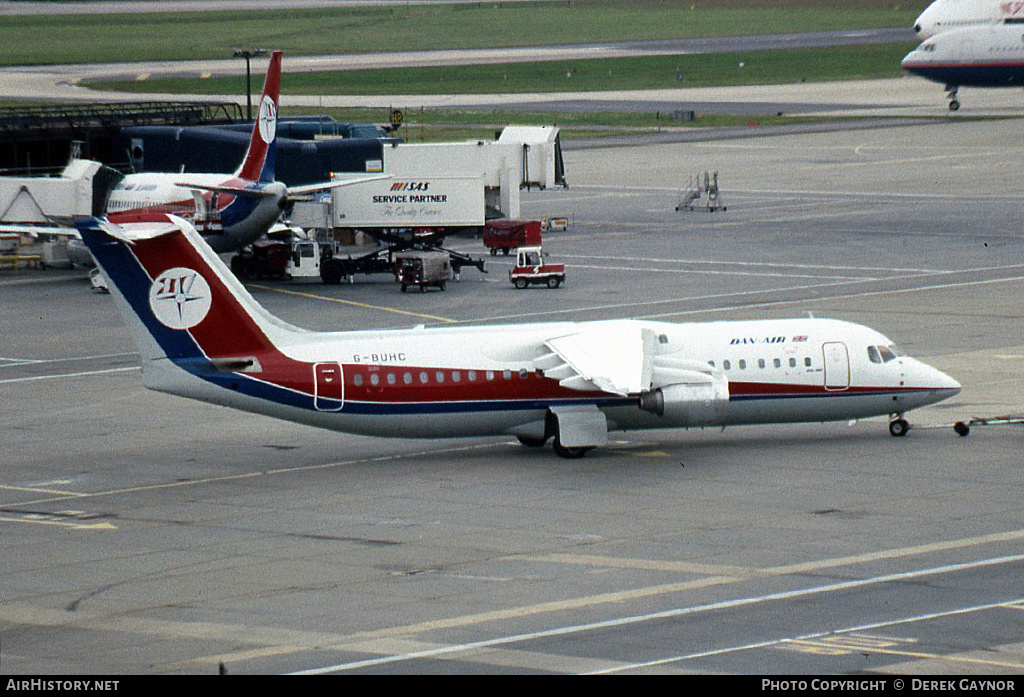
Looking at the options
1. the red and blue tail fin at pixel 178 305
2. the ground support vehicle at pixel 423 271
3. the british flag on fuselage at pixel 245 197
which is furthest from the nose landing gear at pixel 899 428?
the british flag on fuselage at pixel 245 197

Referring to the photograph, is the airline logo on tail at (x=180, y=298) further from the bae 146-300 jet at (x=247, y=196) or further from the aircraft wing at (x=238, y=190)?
the bae 146-300 jet at (x=247, y=196)

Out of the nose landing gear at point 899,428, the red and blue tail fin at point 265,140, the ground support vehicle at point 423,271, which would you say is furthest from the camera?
the red and blue tail fin at point 265,140

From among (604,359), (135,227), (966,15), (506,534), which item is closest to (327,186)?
(135,227)

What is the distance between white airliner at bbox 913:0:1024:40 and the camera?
15575 cm

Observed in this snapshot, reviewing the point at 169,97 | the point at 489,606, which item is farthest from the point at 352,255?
the point at 169,97

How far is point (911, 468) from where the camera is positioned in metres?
42.7

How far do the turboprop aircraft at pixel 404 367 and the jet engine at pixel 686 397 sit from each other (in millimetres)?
37

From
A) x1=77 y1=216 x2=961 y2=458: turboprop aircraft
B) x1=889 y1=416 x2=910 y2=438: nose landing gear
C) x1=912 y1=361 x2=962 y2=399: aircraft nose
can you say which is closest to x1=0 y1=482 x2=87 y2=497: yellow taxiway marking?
x1=77 y1=216 x2=961 y2=458: turboprop aircraft

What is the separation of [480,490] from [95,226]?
39.5 ft

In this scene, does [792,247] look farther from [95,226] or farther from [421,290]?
[95,226]

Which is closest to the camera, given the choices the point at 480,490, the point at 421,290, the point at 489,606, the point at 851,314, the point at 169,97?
the point at 489,606

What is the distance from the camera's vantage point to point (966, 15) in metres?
161

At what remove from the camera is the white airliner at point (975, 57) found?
151 meters

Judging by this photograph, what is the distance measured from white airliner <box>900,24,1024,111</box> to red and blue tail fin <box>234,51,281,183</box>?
88.8 meters
